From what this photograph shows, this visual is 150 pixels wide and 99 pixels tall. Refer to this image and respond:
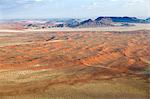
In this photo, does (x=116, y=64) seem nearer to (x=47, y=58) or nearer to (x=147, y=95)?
(x=47, y=58)

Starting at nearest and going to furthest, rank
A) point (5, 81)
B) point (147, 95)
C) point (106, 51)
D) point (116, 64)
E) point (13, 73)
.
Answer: point (147, 95), point (5, 81), point (13, 73), point (116, 64), point (106, 51)

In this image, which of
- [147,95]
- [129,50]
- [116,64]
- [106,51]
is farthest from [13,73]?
[129,50]

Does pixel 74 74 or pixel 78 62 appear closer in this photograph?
pixel 74 74

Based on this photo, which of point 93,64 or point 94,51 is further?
point 94,51

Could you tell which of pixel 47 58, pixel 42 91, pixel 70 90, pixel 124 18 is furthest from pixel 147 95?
pixel 124 18

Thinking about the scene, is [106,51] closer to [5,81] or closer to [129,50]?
[129,50]

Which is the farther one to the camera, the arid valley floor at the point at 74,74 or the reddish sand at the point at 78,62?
the reddish sand at the point at 78,62

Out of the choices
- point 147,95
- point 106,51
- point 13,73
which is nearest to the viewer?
point 147,95

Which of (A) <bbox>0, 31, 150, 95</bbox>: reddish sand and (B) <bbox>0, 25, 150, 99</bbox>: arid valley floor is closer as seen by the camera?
(B) <bbox>0, 25, 150, 99</bbox>: arid valley floor

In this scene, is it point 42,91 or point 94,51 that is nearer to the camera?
point 42,91
